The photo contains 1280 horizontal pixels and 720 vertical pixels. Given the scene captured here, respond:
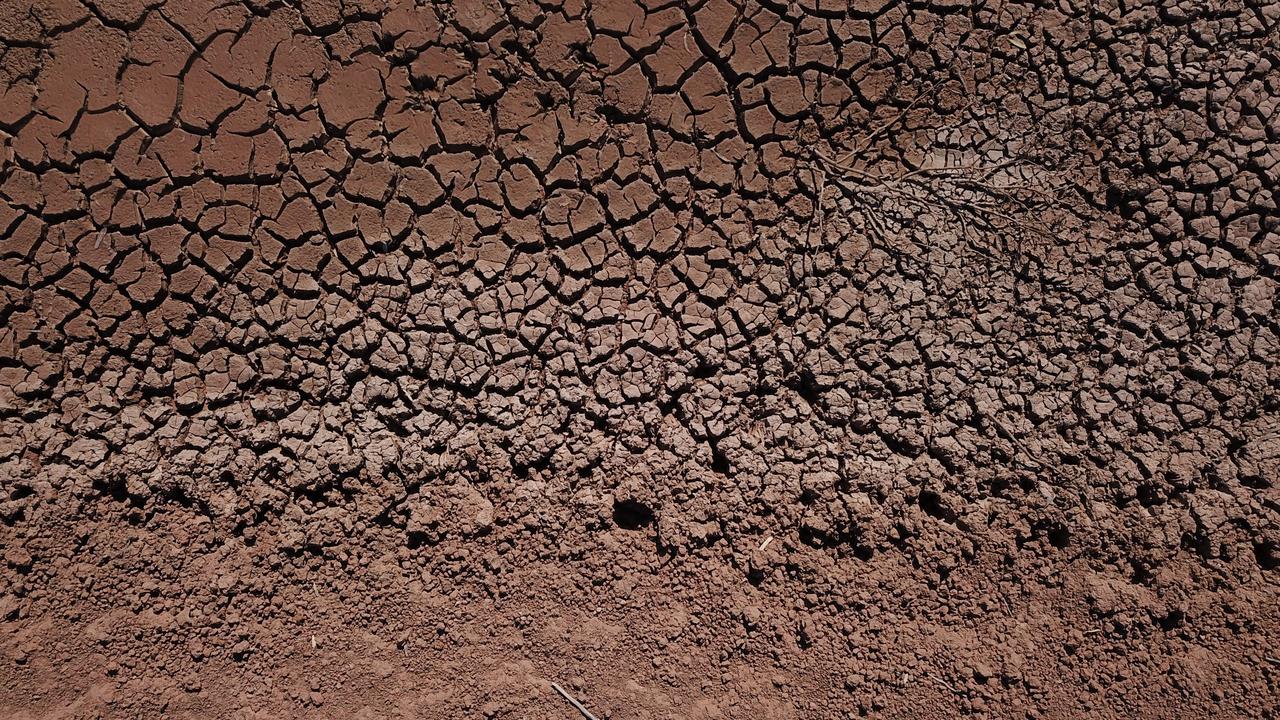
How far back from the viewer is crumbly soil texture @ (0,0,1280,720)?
287 centimetres

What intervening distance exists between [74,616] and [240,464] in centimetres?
72

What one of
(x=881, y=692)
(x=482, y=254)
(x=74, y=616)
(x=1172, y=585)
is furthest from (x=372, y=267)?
(x=1172, y=585)

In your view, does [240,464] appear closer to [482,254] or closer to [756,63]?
[482,254]

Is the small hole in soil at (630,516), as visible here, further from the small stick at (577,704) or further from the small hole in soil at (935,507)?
the small hole in soil at (935,507)

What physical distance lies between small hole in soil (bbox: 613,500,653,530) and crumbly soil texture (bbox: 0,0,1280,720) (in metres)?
0.01

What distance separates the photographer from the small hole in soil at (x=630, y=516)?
116 inches

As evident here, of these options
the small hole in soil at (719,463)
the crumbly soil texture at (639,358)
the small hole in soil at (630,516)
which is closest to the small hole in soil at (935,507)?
the crumbly soil texture at (639,358)

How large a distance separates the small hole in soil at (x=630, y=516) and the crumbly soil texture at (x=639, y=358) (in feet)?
0.03

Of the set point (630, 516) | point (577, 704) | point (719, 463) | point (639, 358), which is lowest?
point (577, 704)

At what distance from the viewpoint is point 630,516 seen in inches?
117

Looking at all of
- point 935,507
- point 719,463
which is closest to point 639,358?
point 719,463

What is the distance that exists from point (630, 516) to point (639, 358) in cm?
54

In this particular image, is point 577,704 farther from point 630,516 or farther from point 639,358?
point 639,358

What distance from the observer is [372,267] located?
2992 millimetres
